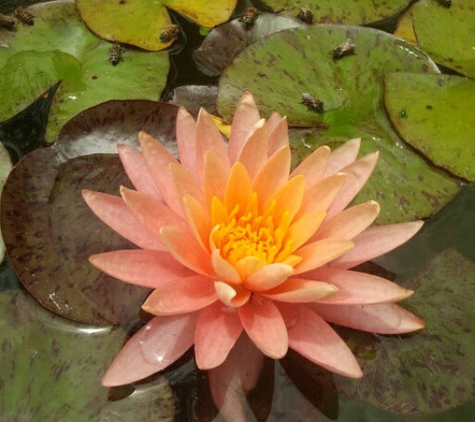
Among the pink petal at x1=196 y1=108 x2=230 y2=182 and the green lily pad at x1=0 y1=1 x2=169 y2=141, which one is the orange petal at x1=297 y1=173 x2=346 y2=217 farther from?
the green lily pad at x1=0 y1=1 x2=169 y2=141

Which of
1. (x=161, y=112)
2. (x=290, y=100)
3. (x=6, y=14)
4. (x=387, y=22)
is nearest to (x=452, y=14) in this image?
(x=387, y=22)

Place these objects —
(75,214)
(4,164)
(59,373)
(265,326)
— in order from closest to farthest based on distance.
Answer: (265,326) → (59,373) → (75,214) → (4,164)

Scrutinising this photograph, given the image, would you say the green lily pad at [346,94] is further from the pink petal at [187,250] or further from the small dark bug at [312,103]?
the pink petal at [187,250]

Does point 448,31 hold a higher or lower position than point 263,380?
higher

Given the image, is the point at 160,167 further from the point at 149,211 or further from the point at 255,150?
the point at 255,150

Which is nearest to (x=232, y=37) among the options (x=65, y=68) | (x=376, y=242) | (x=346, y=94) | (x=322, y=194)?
(x=346, y=94)

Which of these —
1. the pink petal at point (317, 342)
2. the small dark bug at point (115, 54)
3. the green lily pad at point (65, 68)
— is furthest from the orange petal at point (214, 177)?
the small dark bug at point (115, 54)

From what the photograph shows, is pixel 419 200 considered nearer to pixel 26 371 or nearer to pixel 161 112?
pixel 161 112

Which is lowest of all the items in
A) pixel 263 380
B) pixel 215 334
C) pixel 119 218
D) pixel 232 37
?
pixel 263 380
